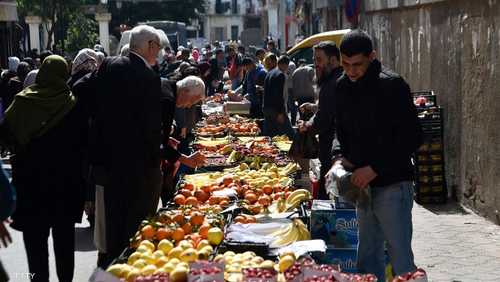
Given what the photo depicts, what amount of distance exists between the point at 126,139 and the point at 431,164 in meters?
5.97

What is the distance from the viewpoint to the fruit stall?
5156mm

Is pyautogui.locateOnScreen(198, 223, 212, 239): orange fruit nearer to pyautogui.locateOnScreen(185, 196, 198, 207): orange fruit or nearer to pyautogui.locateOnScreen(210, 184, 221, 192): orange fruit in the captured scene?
pyautogui.locateOnScreen(185, 196, 198, 207): orange fruit

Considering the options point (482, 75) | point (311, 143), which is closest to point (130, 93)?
point (311, 143)

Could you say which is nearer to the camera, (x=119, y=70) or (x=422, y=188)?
(x=119, y=70)

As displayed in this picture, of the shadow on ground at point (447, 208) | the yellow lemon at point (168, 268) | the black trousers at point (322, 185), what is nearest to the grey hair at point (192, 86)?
the black trousers at point (322, 185)

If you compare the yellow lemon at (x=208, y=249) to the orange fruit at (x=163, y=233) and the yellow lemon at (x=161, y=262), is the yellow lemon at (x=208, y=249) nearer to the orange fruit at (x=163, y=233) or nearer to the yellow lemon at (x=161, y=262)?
the yellow lemon at (x=161, y=262)

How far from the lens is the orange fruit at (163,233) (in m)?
6.47

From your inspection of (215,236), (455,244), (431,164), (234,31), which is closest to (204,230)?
(215,236)

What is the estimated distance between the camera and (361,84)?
5.84 m

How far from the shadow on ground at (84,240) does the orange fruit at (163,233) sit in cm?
327

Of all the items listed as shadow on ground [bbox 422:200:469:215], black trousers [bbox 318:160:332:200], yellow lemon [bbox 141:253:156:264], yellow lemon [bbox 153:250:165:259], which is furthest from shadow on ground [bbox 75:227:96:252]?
shadow on ground [bbox 422:200:469:215]

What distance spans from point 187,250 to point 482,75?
579cm

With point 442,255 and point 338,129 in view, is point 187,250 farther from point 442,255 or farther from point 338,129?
point 442,255

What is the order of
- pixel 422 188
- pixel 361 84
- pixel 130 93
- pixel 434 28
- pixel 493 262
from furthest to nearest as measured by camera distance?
pixel 434 28 → pixel 422 188 → pixel 493 262 → pixel 130 93 → pixel 361 84
